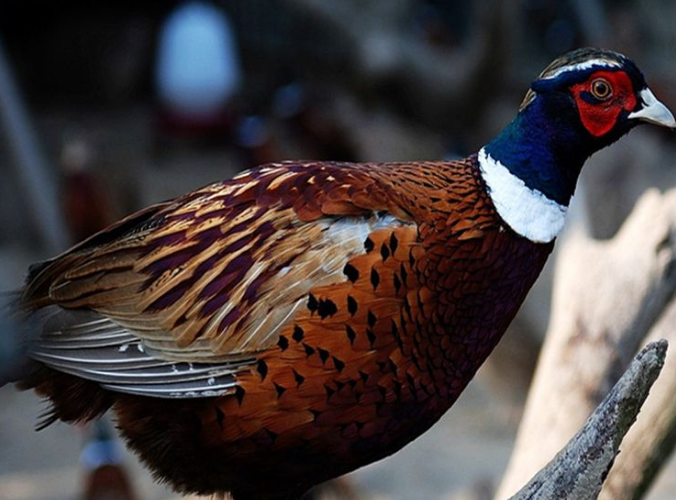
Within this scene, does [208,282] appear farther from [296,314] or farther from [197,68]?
[197,68]

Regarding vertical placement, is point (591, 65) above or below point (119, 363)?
above

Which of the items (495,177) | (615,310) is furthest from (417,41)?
(495,177)

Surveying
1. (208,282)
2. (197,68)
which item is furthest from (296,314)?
(197,68)

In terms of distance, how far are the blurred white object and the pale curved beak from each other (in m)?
6.70

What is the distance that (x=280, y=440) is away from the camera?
2.29 metres

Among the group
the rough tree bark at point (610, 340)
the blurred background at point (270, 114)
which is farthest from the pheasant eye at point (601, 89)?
the blurred background at point (270, 114)

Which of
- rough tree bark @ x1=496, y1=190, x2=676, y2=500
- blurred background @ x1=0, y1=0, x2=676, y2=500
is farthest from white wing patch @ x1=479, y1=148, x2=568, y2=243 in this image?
blurred background @ x1=0, y1=0, x2=676, y2=500

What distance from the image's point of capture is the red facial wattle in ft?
7.39

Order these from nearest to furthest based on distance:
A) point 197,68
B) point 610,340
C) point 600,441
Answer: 1. point 600,441
2. point 610,340
3. point 197,68

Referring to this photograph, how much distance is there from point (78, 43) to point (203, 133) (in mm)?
1278

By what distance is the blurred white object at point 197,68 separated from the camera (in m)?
8.77

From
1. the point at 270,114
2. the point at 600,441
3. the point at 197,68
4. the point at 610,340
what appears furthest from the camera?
the point at 270,114

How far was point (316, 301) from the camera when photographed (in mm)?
2271

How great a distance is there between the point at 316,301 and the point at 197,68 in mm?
6720
